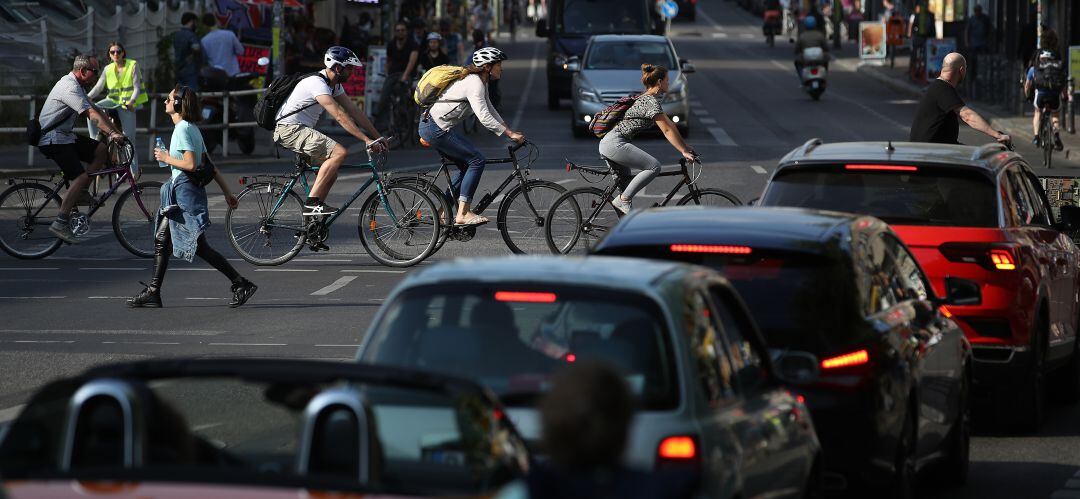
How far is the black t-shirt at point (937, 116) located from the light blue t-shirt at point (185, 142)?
5.34 metres

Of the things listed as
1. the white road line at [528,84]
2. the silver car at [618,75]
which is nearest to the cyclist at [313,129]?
the silver car at [618,75]

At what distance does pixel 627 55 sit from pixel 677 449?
93.0 feet

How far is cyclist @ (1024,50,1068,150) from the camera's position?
27.5 meters

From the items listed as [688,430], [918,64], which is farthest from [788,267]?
[918,64]

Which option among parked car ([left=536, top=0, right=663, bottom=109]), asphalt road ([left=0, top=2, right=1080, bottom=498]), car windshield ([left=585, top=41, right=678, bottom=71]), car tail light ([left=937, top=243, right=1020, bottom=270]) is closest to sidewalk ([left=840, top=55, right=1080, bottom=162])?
asphalt road ([left=0, top=2, right=1080, bottom=498])

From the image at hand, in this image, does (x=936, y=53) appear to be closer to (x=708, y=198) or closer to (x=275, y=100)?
(x=708, y=198)

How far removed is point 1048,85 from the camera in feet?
91.2

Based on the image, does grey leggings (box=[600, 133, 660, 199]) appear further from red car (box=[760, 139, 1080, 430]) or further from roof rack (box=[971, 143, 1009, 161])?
red car (box=[760, 139, 1080, 430])

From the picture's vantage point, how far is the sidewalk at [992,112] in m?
29.6

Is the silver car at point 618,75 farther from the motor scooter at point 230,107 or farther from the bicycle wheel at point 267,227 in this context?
the bicycle wheel at point 267,227

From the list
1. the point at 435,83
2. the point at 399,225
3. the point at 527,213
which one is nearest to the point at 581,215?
the point at 527,213

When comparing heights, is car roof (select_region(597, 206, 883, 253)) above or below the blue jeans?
above

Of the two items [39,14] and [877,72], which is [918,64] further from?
[39,14]

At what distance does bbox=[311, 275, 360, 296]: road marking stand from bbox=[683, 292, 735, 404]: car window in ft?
29.3
